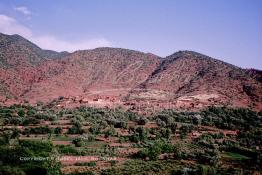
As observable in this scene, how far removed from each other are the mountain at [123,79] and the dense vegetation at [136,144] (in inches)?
521

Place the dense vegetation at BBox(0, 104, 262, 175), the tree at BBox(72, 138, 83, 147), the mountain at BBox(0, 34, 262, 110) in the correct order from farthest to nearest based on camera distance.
Result: the mountain at BBox(0, 34, 262, 110), the tree at BBox(72, 138, 83, 147), the dense vegetation at BBox(0, 104, 262, 175)

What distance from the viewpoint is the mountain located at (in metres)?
62.4

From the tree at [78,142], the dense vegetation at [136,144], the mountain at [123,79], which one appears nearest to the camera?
the dense vegetation at [136,144]

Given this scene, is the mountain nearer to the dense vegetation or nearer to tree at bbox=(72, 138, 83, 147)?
the dense vegetation

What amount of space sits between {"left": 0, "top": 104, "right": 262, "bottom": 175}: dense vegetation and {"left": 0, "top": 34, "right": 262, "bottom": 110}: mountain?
13226 mm

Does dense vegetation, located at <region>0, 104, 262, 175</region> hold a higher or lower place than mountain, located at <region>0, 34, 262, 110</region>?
lower

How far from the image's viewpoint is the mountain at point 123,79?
205 ft

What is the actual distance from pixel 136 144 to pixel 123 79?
52.4 m

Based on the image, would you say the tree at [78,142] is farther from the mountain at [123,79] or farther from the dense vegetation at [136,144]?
the mountain at [123,79]

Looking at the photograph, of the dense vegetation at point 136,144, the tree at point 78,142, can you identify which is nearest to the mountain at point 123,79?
the dense vegetation at point 136,144

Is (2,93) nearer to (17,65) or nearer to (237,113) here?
(17,65)

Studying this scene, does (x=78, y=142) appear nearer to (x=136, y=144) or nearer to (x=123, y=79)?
(x=136, y=144)

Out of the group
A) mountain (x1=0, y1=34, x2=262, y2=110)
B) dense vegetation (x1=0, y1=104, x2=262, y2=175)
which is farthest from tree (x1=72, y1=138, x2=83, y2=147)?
mountain (x1=0, y1=34, x2=262, y2=110)

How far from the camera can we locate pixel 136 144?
29.8 meters
